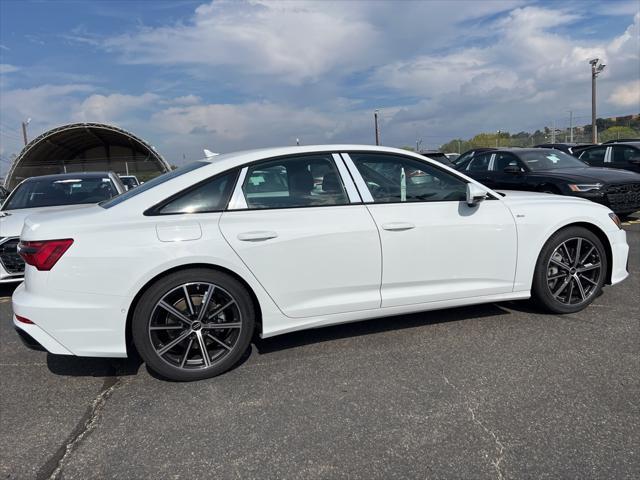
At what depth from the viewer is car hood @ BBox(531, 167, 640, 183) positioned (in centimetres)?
777

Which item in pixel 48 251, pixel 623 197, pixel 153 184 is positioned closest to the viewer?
pixel 48 251

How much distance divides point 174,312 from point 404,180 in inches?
77.0

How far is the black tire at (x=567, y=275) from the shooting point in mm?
3973

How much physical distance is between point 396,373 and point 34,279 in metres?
2.40

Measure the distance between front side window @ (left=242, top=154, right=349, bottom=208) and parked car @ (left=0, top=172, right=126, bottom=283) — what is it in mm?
3342

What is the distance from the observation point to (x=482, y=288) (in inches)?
149

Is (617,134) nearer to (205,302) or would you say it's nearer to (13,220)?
(13,220)

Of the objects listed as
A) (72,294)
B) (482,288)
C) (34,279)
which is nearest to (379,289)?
(482,288)

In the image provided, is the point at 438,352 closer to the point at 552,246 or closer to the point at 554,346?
the point at 554,346

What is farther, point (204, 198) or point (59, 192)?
point (59, 192)

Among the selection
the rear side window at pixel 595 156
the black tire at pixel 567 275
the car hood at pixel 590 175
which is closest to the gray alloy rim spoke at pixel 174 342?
the black tire at pixel 567 275

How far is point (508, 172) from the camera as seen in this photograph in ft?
29.1

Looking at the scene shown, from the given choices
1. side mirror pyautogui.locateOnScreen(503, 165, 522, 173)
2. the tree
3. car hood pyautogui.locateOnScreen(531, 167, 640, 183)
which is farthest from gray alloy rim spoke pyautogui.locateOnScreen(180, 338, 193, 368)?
the tree

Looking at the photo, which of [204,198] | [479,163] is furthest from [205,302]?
[479,163]
